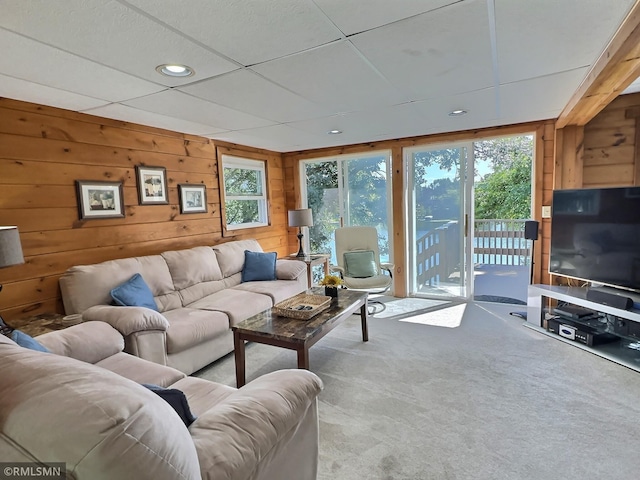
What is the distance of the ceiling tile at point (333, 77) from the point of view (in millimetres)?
1889

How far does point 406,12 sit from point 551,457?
2274 mm

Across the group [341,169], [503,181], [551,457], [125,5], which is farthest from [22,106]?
[503,181]

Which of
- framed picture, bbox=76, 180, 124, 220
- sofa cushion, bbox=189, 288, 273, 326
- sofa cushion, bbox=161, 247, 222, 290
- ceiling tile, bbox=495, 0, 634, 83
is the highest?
ceiling tile, bbox=495, 0, 634, 83

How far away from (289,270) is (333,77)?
7.44ft

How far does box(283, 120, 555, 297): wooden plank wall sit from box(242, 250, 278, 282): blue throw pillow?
1.58 metres

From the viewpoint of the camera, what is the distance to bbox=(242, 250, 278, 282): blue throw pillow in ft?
12.6

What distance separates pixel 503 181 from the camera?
7.13 meters

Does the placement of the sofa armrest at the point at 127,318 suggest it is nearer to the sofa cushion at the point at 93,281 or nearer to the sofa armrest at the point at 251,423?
the sofa cushion at the point at 93,281

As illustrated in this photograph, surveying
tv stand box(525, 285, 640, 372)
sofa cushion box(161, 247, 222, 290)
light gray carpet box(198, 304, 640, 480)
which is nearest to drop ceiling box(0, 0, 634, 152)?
sofa cushion box(161, 247, 222, 290)

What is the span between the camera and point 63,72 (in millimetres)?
1964

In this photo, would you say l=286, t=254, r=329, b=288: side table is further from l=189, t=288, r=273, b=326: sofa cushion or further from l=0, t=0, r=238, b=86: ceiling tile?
l=0, t=0, r=238, b=86: ceiling tile

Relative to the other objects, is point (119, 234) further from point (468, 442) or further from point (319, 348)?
point (468, 442)

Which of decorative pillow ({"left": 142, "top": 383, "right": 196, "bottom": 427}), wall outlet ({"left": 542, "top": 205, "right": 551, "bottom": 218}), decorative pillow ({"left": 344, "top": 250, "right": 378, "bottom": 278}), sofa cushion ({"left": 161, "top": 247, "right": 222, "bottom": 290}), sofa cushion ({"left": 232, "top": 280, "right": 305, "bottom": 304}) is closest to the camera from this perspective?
decorative pillow ({"left": 142, "top": 383, "right": 196, "bottom": 427})

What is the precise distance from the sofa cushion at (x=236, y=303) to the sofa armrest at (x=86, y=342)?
37.1 inches
